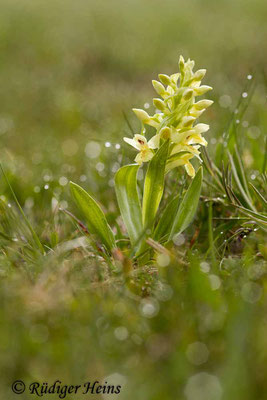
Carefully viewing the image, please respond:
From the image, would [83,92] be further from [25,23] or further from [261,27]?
[261,27]

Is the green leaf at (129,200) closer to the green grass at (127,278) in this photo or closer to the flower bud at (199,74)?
the green grass at (127,278)

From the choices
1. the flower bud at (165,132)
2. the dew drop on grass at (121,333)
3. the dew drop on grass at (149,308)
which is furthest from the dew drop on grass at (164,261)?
the flower bud at (165,132)

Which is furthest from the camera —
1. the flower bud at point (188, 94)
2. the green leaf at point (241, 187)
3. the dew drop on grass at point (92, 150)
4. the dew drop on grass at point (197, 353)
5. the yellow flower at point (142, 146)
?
the dew drop on grass at point (92, 150)

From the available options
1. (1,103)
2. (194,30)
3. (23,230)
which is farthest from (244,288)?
(194,30)

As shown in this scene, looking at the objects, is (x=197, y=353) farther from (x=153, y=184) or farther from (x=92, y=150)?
(x=92, y=150)

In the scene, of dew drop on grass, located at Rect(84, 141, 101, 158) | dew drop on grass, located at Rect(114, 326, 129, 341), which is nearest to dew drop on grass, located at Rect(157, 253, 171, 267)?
dew drop on grass, located at Rect(114, 326, 129, 341)

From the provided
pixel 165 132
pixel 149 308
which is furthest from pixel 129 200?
pixel 149 308

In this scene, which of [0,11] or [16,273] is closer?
[16,273]

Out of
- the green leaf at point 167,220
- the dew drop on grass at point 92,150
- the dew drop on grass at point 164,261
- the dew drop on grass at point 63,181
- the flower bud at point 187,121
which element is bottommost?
the dew drop on grass at point 92,150
